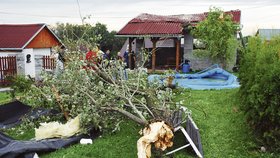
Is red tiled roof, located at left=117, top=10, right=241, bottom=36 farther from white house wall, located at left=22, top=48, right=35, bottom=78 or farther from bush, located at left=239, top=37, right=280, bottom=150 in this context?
bush, located at left=239, top=37, right=280, bottom=150

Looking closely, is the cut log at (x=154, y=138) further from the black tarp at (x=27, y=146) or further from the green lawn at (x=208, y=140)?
the black tarp at (x=27, y=146)

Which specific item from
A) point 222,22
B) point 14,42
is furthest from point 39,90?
point 14,42

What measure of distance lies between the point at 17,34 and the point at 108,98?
A: 17335mm

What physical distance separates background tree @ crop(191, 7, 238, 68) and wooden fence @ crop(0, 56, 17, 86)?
10.5 metres

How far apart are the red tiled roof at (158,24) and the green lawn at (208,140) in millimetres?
11739

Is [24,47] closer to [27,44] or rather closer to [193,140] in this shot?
[27,44]

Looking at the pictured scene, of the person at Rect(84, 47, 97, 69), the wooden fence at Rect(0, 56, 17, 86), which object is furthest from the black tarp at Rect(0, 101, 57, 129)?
the wooden fence at Rect(0, 56, 17, 86)

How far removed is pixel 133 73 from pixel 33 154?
3547mm

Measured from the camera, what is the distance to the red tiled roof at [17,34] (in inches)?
841

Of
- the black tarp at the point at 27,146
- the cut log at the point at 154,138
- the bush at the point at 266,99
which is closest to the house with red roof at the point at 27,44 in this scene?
the black tarp at the point at 27,146

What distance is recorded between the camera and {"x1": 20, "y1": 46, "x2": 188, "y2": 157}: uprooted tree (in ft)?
19.4

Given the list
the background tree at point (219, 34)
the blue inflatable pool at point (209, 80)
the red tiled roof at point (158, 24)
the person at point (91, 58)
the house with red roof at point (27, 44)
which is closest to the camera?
the person at point (91, 58)

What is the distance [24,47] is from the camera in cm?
2116

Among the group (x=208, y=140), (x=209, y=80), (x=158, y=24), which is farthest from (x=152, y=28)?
(x=208, y=140)
